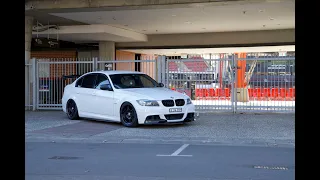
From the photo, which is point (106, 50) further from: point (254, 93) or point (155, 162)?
point (155, 162)

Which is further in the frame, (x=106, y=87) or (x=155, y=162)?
(x=106, y=87)

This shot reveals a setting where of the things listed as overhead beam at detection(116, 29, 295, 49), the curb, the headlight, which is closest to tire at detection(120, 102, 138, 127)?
the headlight

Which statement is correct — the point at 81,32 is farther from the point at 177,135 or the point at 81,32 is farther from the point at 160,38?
the point at 177,135

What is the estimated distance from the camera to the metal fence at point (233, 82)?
1683 centimetres

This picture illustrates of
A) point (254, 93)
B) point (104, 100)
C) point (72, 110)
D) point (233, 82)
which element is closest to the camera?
point (104, 100)

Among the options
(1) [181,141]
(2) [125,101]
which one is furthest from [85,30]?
(1) [181,141]

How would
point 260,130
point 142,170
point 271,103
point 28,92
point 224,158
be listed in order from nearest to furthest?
point 142,170
point 224,158
point 260,130
point 271,103
point 28,92

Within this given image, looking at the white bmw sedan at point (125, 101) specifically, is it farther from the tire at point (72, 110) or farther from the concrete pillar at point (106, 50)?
the concrete pillar at point (106, 50)

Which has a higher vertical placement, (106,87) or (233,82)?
(233,82)

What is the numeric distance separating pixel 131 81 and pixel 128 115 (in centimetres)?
159

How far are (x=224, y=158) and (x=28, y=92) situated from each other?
492 inches

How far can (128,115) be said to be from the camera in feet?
43.5
